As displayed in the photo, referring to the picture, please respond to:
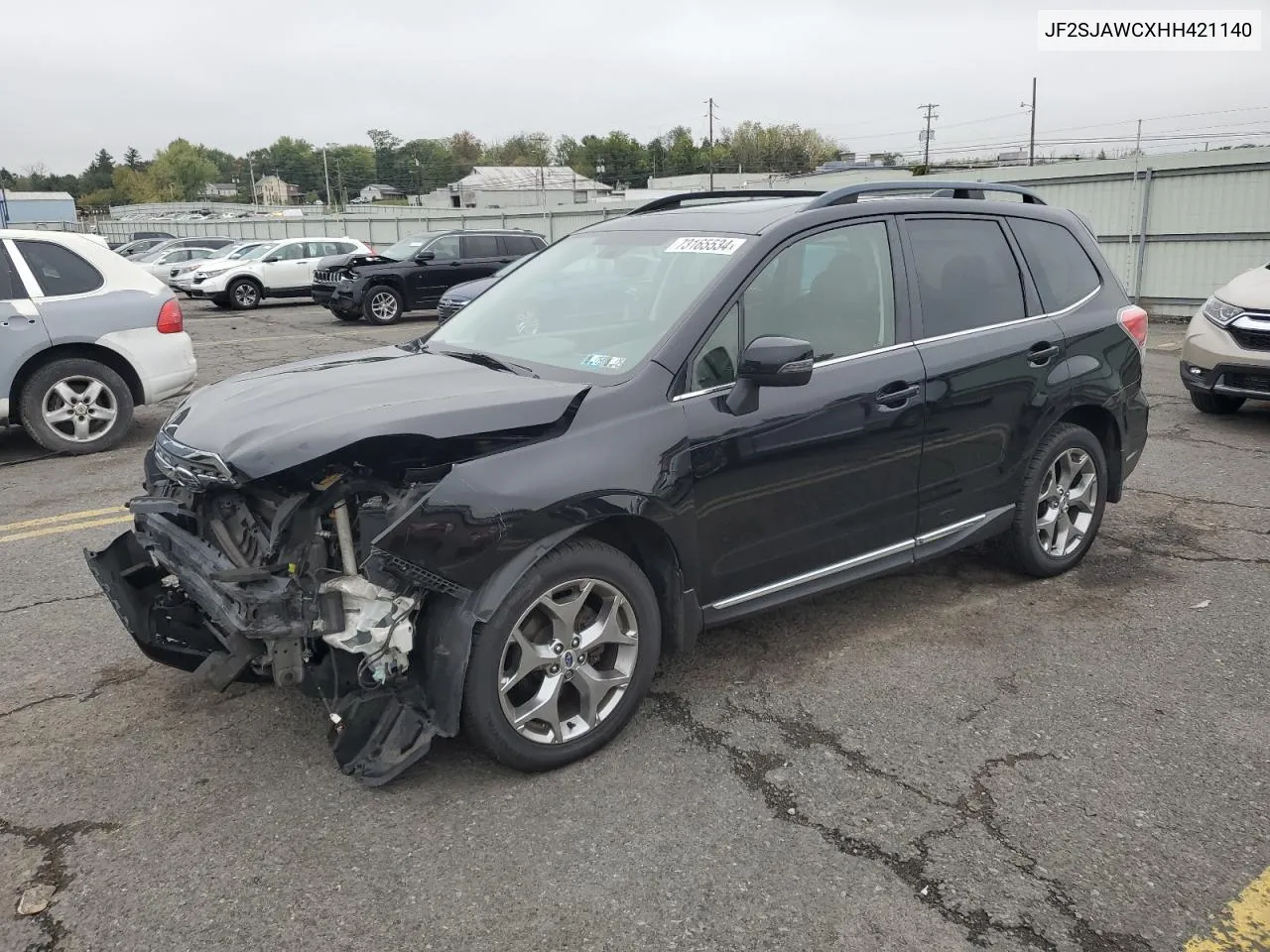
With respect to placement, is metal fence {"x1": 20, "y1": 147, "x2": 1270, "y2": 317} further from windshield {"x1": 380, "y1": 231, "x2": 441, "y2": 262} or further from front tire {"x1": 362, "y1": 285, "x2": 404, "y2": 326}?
windshield {"x1": 380, "y1": 231, "x2": 441, "y2": 262}

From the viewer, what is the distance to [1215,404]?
8.75 m

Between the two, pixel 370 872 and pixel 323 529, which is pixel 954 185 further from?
pixel 370 872

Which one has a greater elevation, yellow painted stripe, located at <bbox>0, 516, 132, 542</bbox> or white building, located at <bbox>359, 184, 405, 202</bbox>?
white building, located at <bbox>359, 184, 405, 202</bbox>

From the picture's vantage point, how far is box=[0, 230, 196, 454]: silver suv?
24.6 ft

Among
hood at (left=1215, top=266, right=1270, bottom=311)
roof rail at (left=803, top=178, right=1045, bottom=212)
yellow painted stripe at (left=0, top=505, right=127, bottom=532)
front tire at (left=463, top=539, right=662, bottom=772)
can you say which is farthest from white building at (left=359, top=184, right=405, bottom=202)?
front tire at (left=463, top=539, right=662, bottom=772)

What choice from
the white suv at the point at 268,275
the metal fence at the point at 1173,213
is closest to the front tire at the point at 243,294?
the white suv at the point at 268,275

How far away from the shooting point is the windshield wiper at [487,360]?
3631 millimetres

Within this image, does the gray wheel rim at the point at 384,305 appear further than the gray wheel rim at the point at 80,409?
Yes

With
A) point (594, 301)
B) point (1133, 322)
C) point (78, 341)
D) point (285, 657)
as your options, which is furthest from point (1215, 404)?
point (78, 341)

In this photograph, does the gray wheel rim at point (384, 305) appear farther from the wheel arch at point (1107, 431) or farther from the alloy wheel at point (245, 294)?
the wheel arch at point (1107, 431)

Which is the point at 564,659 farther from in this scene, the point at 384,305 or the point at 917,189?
the point at 384,305

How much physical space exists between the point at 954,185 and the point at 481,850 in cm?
348

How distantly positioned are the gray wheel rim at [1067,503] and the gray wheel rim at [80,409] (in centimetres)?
695

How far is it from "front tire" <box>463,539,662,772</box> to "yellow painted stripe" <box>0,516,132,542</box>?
3.97 metres
